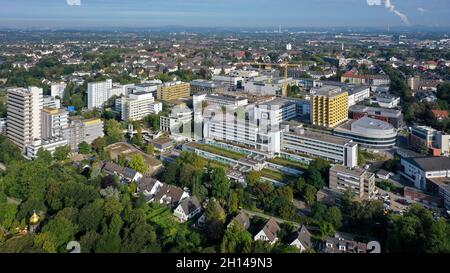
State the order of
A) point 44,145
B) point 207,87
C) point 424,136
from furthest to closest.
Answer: point 207,87
point 424,136
point 44,145

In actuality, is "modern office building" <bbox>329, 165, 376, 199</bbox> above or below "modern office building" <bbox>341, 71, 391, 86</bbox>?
below

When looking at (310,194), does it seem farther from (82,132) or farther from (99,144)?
(82,132)

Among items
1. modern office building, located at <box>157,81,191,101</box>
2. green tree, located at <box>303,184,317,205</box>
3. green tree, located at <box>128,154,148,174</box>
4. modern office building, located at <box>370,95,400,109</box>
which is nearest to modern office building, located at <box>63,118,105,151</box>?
green tree, located at <box>128,154,148,174</box>

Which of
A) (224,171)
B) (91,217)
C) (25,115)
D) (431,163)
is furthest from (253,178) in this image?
(25,115)

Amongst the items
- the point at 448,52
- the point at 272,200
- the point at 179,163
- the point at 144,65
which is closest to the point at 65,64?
the point at 144,65

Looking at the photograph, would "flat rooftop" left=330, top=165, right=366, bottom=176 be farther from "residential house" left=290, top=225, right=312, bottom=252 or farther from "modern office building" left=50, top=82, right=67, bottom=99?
"modern office building" left=50, top=82, right=67, bottom=99

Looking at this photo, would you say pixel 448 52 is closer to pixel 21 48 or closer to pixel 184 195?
pixel 184 195
